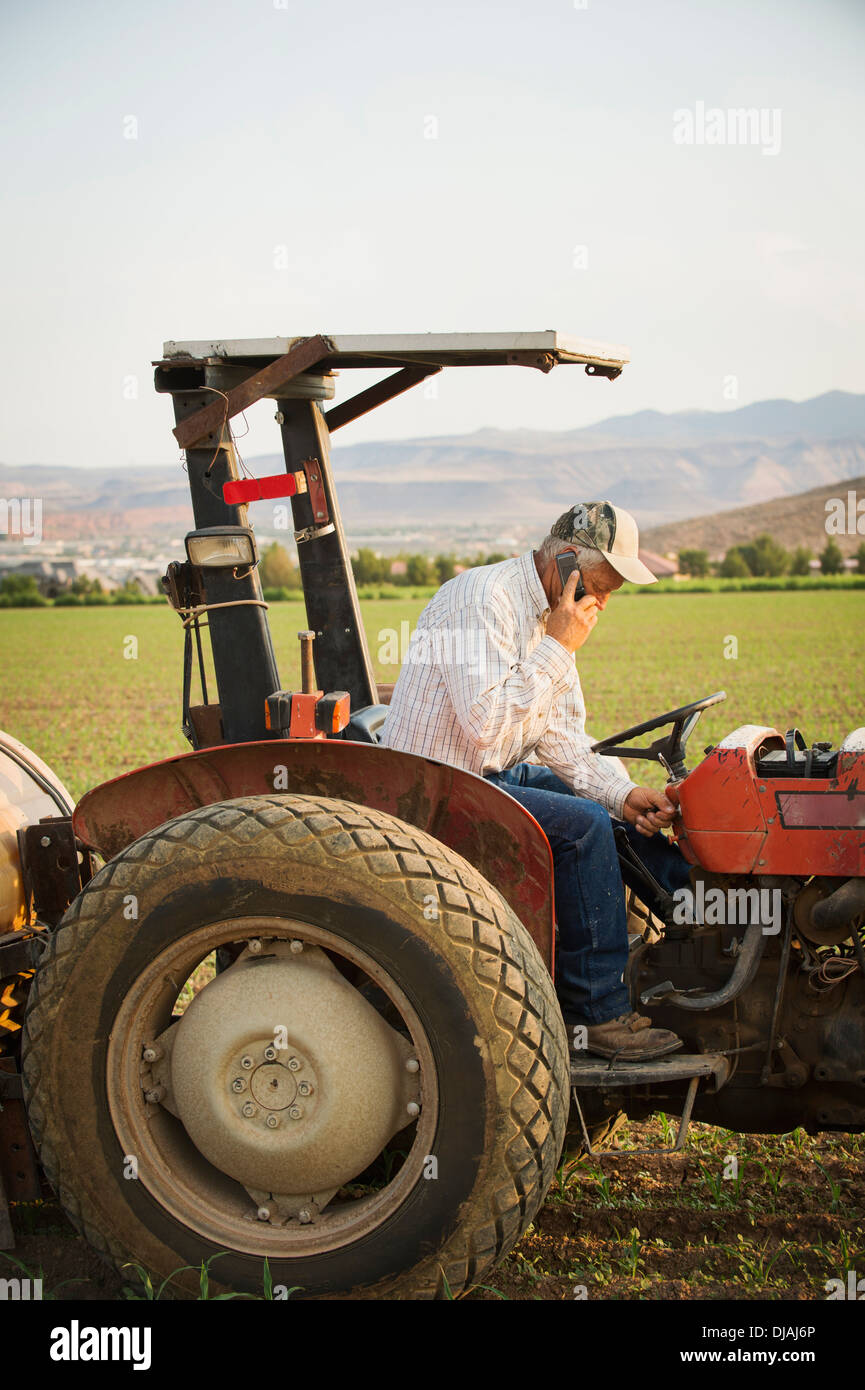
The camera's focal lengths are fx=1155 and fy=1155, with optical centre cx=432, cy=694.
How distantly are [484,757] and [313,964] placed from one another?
781mm

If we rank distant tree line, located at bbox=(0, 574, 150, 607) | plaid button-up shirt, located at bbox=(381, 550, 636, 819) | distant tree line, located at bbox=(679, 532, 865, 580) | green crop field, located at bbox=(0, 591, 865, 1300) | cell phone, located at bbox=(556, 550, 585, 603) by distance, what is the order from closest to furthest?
green crop field, located at bbox=(0, 591, 865, 1300) → plaid button-up shirt, located at bbox=(381, 550, 636, 819) → cell phone, located at bbox=(556, 550, 585, 603) → distant tree line, located at bbox=(0, 574, 150, 607) → distant tree line, located at bbox=(679, 532, 865, 580)

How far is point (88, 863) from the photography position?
321 cm

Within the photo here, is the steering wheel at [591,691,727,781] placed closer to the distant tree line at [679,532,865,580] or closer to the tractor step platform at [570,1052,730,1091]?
the tractor step platform at [570,1052,730,1091]

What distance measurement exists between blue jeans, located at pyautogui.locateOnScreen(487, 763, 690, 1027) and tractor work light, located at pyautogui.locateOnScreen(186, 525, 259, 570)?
924mm

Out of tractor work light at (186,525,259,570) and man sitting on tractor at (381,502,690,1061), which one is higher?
tractor work light at (186,525,259,570)

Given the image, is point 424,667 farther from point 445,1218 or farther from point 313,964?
point 445,1218

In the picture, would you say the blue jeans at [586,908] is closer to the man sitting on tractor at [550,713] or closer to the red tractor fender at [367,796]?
the man sitting on tractor at [550,713]

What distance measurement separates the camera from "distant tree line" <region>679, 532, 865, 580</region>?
69.5m

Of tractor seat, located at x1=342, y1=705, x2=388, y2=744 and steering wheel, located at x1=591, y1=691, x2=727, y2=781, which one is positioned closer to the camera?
steering wheel, located at x1=591, y1=691, x2=727, y2=781

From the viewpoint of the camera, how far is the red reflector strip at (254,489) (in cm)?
282

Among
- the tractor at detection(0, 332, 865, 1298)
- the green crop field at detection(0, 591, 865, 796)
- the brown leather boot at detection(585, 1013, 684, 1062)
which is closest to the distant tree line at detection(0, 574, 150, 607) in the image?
the green crop field at detection(0, 591, 865, 796)

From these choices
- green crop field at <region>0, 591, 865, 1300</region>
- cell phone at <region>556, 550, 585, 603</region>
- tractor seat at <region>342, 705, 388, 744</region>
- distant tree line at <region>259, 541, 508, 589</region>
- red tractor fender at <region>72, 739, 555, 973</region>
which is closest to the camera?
red tractor fender at <region>72, 739, 555, 973</region>

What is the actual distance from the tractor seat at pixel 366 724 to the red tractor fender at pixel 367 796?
49 cm
